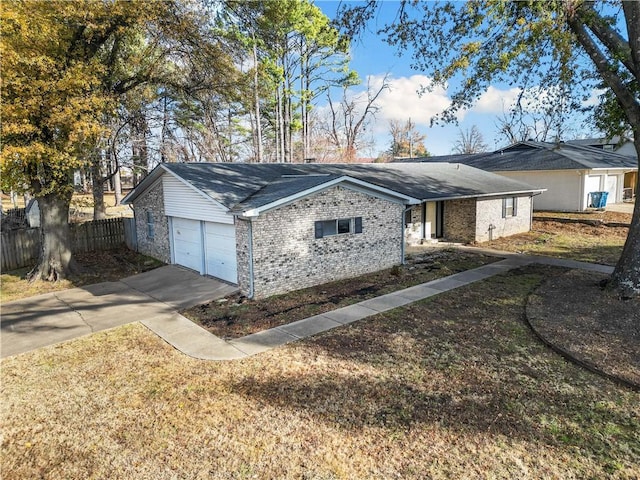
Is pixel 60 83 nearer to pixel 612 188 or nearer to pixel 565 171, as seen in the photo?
pixel 565 171

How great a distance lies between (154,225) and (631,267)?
640 inches

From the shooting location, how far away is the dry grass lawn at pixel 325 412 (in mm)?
4926

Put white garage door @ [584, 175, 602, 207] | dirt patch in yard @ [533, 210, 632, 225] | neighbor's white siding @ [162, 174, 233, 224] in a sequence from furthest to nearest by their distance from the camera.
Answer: white garage door @ [584, 175, 602, 207], dirt patch in yard @ [533, 210, 632, 225], neighbor's white siding @ [162, 174, 233, 224]

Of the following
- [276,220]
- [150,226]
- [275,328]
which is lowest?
[275,328]

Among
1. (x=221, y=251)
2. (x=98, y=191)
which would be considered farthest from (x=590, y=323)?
(x=98, y=191)

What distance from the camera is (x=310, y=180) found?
12.8 metres

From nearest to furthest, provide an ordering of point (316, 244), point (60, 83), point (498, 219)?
point (60, 83) < point (316, 244) < point (498, 219)

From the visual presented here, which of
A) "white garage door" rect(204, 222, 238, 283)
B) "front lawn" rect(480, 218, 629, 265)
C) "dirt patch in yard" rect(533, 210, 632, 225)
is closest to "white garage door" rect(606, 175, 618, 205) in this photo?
"dirt patch in yard" rect(533, 210, 632, 225)

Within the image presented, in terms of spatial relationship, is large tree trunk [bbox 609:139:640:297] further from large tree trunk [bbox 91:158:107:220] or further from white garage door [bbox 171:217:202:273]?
large tree trunk [bbox 91:158:107:220]

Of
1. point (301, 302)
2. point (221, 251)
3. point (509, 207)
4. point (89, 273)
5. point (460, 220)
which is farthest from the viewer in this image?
point (509, 207)

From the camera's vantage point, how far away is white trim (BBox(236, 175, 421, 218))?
35.4ft

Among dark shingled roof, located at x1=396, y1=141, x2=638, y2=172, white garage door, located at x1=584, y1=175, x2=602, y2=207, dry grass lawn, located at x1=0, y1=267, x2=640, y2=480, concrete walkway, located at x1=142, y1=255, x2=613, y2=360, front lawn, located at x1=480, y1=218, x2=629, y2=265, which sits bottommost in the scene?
dry grass lawn, located at x1=0, y1=267, x2=640, y2=480

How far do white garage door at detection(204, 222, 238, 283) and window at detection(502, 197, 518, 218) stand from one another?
15.0 meters

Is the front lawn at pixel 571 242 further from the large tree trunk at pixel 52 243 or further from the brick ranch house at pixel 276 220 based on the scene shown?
the large tree trunk at pixel 52 243
